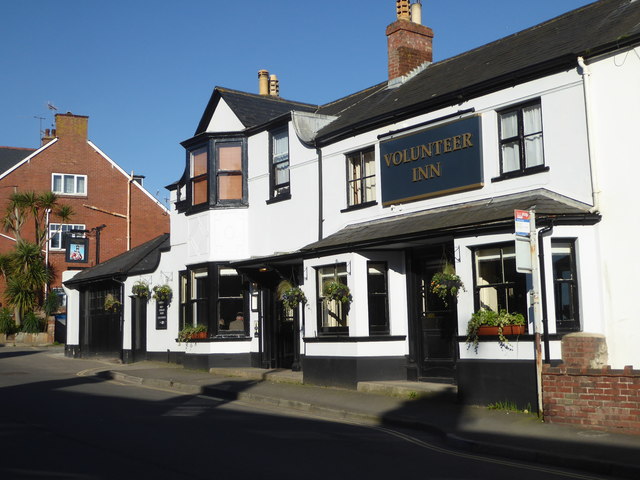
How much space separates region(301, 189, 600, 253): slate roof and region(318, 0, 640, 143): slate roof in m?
2.32

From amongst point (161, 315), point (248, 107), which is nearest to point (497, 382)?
point (248, 107)

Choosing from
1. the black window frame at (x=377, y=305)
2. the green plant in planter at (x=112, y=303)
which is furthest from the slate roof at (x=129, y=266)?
the black window frame at (x=377, y=305)

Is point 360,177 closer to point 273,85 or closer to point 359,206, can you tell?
point 359,206

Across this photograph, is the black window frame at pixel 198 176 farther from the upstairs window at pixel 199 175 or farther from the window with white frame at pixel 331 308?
the window with white frame at pixel 331 308

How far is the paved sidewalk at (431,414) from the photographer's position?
9508mm

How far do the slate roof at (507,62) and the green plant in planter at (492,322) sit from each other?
4610mm

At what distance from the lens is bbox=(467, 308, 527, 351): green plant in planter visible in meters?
13.1

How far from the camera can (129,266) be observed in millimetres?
25719

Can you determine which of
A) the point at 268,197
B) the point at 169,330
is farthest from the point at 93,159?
the point at 268,197

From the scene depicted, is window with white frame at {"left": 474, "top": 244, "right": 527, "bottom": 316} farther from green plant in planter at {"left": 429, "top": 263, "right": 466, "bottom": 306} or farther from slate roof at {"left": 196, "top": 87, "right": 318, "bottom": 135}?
slate roof at {"left": 196, "top": 87, "right": 318, "bottom": 135}

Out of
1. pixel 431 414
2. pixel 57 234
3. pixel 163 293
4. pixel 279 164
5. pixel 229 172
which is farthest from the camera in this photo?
pixel 57 234

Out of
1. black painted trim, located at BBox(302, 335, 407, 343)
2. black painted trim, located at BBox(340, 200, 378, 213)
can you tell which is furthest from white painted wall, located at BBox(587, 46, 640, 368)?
black painted trim, located at BBox(340, 200, 378, 213)

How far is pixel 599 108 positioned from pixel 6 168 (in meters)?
38.7

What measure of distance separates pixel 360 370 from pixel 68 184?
32.5m
